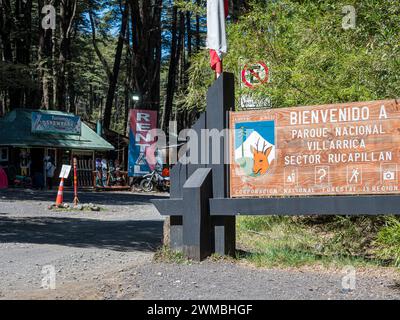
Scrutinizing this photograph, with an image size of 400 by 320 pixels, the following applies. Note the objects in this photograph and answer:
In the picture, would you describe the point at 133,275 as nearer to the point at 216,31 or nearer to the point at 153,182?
the point at 216,31

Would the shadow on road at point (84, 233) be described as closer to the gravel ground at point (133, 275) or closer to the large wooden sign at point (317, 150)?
the gravel ground at point (133, 275)

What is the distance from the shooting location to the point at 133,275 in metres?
7.73

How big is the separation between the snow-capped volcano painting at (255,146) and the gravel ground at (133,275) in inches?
56.2

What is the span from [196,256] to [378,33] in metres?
4.72

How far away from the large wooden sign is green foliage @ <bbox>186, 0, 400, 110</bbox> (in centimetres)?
151

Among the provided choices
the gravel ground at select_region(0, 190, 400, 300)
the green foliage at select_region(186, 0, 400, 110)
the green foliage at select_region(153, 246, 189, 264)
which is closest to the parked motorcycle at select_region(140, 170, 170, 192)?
the gravel ground at select_region(0, 190, 400, 300)

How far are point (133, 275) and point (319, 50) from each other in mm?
5428

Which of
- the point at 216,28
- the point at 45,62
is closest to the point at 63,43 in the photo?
the point at 45,62

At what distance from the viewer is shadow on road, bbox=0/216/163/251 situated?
11.8 metres

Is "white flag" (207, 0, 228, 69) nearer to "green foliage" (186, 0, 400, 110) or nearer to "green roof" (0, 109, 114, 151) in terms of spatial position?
"green foliage" (186, 0, 400, 110)

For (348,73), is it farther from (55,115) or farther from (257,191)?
(55,115)

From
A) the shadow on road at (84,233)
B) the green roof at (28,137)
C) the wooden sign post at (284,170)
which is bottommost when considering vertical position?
the shadow on road at (84,233)

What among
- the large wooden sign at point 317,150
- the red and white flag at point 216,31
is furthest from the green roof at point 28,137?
the large wooden sign at point 317,150

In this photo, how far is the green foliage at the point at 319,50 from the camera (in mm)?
9328
